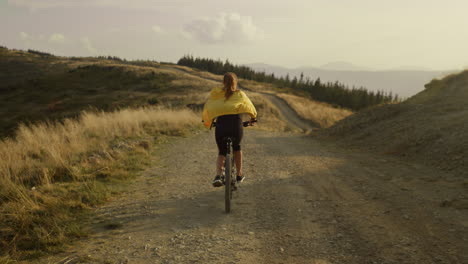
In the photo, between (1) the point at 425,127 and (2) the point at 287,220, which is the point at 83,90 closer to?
(1) the point at 425,127

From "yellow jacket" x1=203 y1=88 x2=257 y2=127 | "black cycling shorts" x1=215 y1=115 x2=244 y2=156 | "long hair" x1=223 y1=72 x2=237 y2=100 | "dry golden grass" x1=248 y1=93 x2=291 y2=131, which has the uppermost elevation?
"long hair" x1=223 y1=72 x2=237 y2=100

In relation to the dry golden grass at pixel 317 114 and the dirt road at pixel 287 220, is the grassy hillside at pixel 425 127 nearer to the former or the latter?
the dirt road at pixel 287 220

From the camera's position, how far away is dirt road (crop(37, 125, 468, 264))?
4.32 metres

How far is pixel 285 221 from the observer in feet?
18.1

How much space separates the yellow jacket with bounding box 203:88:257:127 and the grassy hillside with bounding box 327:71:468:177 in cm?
591

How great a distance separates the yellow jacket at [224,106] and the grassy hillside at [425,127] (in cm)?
591

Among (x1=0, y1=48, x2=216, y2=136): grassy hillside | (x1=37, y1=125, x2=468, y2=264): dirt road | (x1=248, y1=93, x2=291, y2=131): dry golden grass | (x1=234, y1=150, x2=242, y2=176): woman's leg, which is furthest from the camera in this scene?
(x1=0, y1=48, x2=216, y2=136): grassy hillside

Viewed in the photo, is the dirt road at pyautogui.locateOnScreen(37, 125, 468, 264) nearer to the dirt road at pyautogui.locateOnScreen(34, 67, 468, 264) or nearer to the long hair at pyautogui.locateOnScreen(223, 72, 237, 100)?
the dirt road at pyautogui.locateOnScreen(34, 67, 468, 264)

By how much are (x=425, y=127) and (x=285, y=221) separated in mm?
9344

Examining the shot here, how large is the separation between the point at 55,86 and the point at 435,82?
5559cm

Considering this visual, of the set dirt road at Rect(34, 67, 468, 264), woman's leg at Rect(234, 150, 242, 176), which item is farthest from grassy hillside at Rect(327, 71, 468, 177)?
woman's leg at Rect(234, 150, 242, 176)

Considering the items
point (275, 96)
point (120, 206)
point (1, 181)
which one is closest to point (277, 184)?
point (120, 206)

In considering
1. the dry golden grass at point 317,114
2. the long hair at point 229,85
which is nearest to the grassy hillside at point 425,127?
the long hair at point 229,85

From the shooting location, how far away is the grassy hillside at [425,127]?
9683 millimetres
